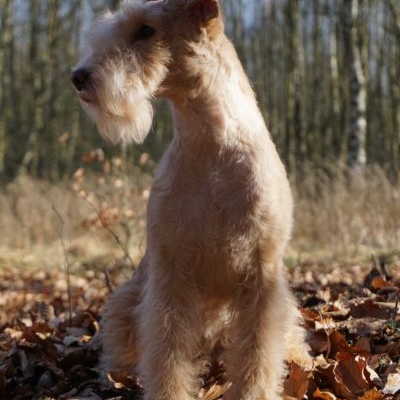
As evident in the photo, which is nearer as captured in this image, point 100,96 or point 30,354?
point 100,96

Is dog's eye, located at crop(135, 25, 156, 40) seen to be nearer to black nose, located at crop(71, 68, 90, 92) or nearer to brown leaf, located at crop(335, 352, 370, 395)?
black nose, located at crop(71, 68, 90, 92)

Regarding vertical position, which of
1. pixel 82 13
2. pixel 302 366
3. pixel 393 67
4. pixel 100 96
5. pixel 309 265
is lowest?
pixel 309 265

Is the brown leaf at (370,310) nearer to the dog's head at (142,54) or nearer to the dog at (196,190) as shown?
the dog at (196,190)

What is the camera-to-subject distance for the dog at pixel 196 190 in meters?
2.50

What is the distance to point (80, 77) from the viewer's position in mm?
2410

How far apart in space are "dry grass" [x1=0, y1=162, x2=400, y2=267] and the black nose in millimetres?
4827

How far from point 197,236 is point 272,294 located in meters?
0.41


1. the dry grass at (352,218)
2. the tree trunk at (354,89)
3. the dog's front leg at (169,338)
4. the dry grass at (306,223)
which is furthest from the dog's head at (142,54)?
the tree trunk at (354,89)

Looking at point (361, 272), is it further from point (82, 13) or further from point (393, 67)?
point (82, 13)

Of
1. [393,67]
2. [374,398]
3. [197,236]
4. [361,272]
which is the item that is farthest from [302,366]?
[393,67]

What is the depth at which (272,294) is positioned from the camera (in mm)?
2631

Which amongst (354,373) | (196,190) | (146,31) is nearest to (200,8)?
(146,31)

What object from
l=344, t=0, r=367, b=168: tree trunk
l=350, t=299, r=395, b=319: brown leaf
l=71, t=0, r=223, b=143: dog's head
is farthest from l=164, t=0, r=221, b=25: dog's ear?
l=344, t=0, r=367, b=168: tree trunk

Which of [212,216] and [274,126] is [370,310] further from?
[274,126]
